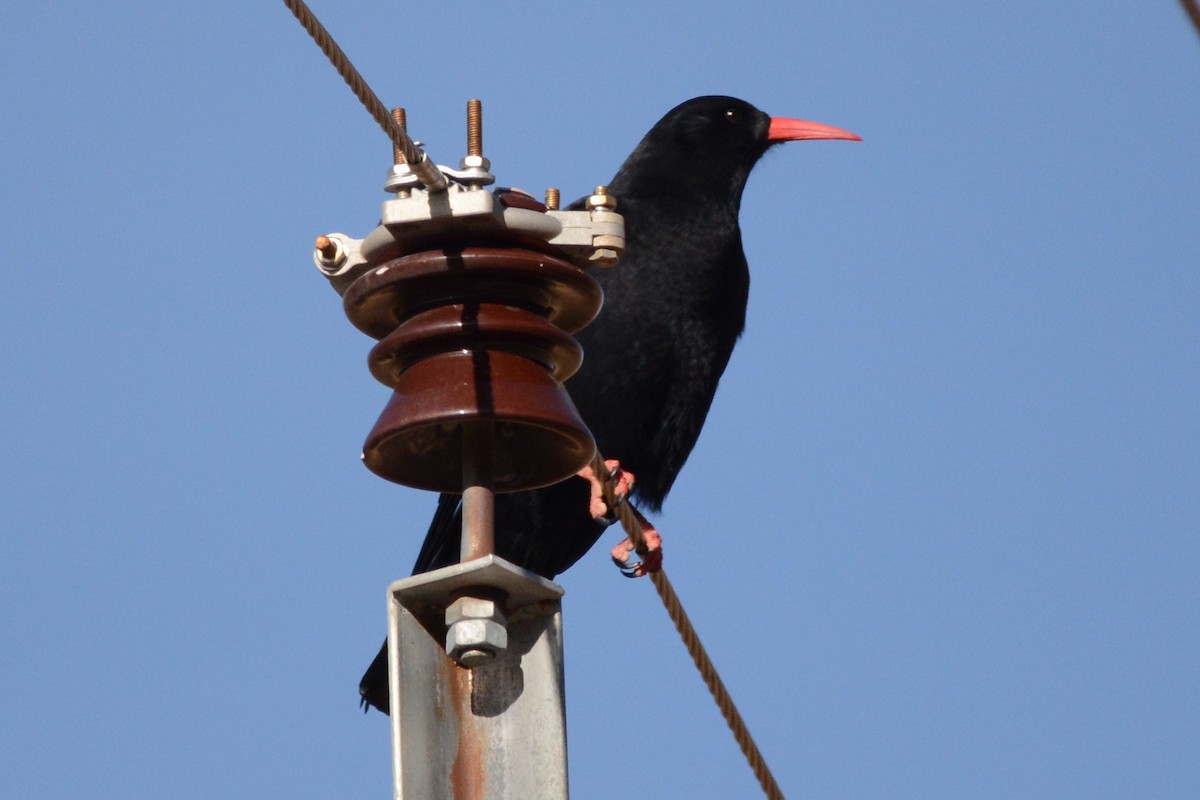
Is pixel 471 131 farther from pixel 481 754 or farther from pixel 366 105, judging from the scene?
pixel 481 754

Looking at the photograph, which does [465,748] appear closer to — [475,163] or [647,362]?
[475,163]

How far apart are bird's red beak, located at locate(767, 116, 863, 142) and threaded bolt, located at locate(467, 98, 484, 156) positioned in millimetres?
5520

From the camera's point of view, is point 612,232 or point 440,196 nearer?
point 440,196

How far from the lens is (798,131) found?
8.57 m

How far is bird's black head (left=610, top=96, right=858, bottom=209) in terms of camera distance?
7.65 meters

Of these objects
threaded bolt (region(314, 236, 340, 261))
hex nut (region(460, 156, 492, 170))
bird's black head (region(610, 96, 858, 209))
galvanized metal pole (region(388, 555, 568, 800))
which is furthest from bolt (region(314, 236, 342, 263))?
bird's black head (region(610, 96, 858, 209))

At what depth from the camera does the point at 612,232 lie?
3.10 metres

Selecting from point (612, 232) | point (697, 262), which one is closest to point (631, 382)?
point (697, 262)

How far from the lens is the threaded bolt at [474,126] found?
9.75 ft

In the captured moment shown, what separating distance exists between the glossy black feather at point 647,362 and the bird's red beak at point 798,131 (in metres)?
1.02

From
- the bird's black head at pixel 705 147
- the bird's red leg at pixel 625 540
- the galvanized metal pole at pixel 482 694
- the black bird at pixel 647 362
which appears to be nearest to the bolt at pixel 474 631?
the galvanized metal pole at pixel 482 694

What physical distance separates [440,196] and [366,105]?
0.22m

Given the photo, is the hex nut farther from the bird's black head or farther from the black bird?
the bird's black head

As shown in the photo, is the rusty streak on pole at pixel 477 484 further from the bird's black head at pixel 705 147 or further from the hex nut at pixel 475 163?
the bird's black head at pixel 705 147
